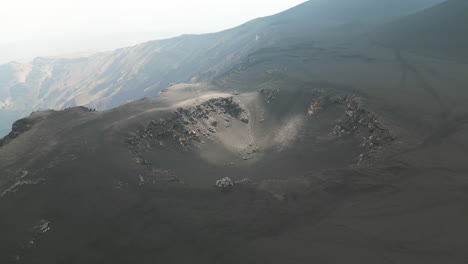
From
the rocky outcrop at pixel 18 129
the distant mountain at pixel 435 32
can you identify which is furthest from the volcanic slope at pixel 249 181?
the distant mountain at pixel 435 32

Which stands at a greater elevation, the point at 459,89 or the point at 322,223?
the point at 459,89

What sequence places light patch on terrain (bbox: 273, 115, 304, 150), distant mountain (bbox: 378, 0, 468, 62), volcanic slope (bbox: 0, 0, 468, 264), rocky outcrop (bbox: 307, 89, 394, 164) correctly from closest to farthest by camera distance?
volcanic slope (bbox: 0, 0, 468, 264) < rocky outcrop (bbox: 307, 89, 394, 164) < light patch on terrain (bbox: 273, 115, 304, 150) < distant mountain (bbox: 378, 0, 468, 62)

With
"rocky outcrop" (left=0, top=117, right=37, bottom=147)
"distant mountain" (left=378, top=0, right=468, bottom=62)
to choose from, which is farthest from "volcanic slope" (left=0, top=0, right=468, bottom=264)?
"distant mountain" (left=378, top=0, right=468, bottom=62)

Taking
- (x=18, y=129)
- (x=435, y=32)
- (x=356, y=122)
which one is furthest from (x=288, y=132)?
(x=435, y=32)

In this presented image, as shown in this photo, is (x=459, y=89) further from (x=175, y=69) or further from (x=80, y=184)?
(x=175, y=69)

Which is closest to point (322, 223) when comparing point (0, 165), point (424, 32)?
point (0, 165)

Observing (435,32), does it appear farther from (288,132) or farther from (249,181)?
(249,181)

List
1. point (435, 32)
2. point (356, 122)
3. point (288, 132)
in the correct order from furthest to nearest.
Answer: point (435, 32) → point (288, 132) → point (356, 122)

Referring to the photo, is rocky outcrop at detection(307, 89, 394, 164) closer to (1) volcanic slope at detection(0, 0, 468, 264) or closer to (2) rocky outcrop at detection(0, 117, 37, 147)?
(1) volcanic slope at detection(0, 0, 468, 264)
